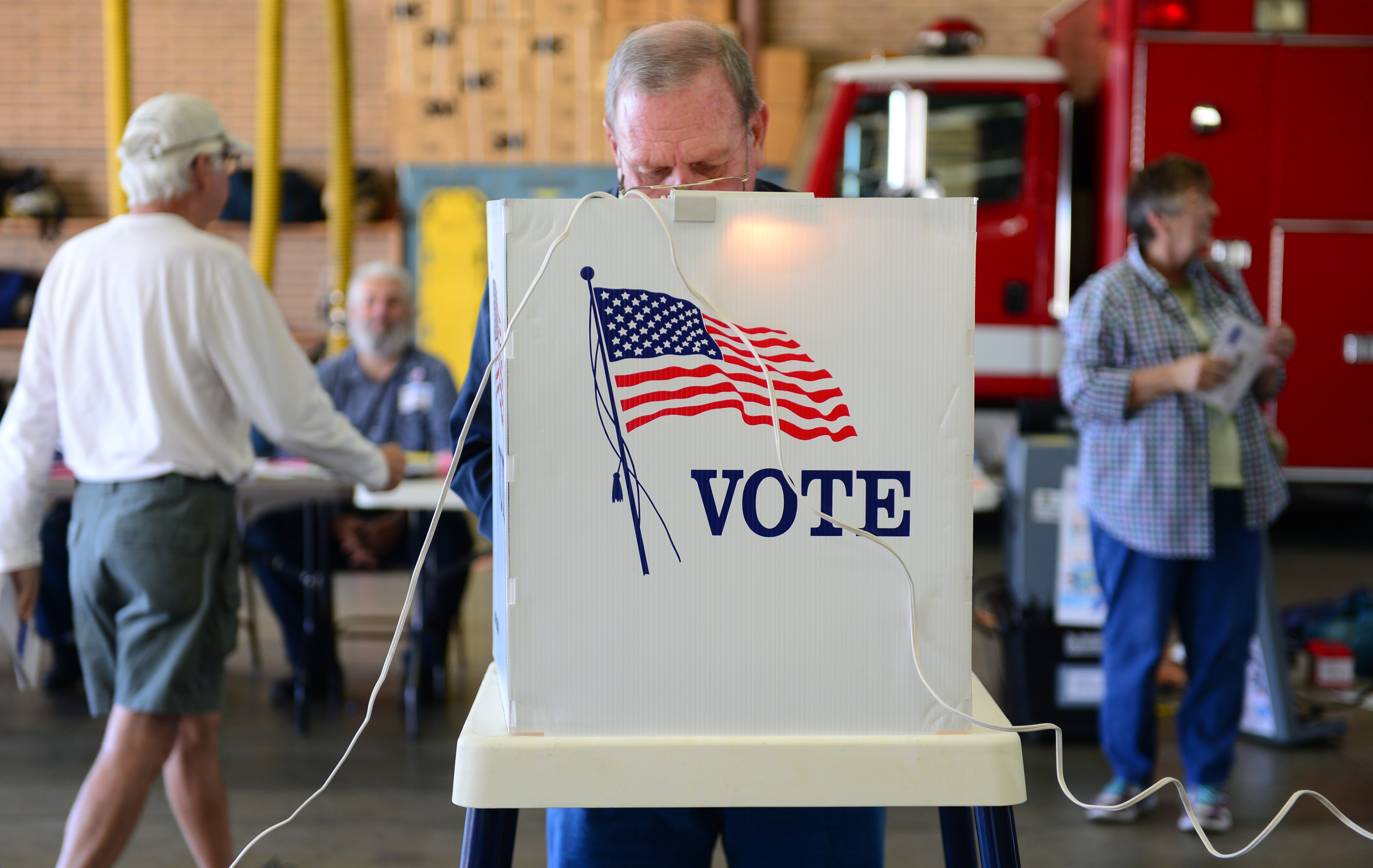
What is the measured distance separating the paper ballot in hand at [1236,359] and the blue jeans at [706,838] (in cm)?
182

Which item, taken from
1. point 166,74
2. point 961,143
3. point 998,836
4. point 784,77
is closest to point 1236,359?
point 998,836

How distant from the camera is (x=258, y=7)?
8656 millimetres

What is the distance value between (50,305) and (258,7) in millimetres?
7536

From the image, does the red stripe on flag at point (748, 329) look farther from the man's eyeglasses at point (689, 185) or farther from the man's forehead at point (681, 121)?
the man's forehead at point (681, 121)

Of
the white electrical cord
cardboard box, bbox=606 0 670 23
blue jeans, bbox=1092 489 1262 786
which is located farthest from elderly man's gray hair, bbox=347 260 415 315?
cardboard box, bbox=606 0 670 23

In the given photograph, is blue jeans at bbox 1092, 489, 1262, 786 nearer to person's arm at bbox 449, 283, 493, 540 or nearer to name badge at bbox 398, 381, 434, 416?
person's arm at bbox 449, 283, 493, 540

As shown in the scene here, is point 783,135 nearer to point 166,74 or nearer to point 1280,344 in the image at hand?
point 166,74

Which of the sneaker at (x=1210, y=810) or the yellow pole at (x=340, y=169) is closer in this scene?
the sneaker at (x=1210, y=810)

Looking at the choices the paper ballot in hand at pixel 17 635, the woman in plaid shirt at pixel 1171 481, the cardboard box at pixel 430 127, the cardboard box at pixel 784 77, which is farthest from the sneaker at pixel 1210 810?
the cardboard box at pixel 430 127

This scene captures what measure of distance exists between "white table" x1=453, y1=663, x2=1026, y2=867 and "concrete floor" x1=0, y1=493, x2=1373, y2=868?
1.84 m

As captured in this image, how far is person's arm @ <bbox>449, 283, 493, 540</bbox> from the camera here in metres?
1.18

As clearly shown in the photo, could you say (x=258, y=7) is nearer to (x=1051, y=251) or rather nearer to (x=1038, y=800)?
(x=1051, y=251)

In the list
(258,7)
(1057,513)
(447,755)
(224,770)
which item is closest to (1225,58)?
(1057,513)

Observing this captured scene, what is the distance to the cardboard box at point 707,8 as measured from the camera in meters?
7.66
